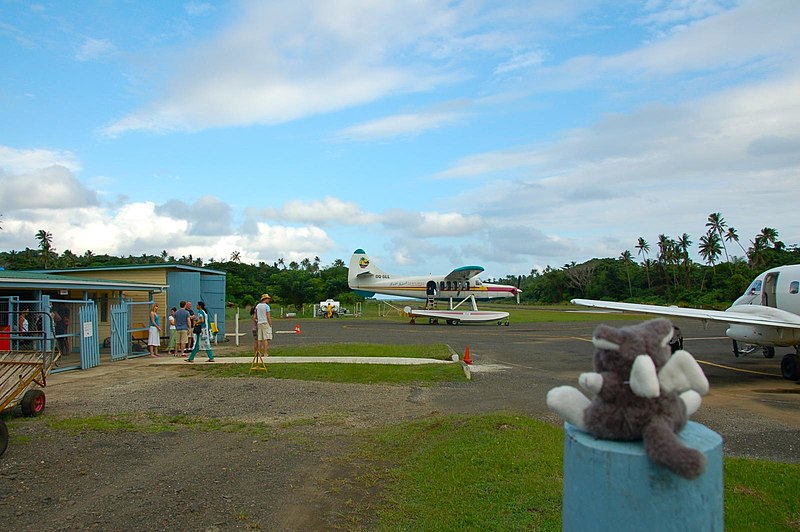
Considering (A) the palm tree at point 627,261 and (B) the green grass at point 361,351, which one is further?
(A) the palm tree at point 627,261

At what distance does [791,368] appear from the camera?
13.3m

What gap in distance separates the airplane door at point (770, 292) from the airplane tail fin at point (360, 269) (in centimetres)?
3041

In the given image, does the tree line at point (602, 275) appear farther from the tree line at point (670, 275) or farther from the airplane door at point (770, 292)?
the airplane door at point (770, 292)

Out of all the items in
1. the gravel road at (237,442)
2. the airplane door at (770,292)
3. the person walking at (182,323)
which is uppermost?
the airplane door at (770,292)

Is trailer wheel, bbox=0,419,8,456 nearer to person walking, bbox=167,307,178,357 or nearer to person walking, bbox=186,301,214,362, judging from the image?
person walking, bbox=186,301,214,362

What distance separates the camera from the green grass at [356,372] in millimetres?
13039

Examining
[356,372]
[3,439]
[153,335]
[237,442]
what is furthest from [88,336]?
[237,442]

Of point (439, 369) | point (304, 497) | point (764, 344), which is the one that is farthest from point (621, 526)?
point (764, 344)

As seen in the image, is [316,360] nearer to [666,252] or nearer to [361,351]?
[361,351]

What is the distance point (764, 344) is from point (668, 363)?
13379 millimetres

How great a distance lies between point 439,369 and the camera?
1402 cm

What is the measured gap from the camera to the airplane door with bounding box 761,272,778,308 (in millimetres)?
15180

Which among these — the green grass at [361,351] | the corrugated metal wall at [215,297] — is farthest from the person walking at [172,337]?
the corrugated metal wall at [215,297]

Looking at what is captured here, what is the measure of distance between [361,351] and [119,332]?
7.20 m
